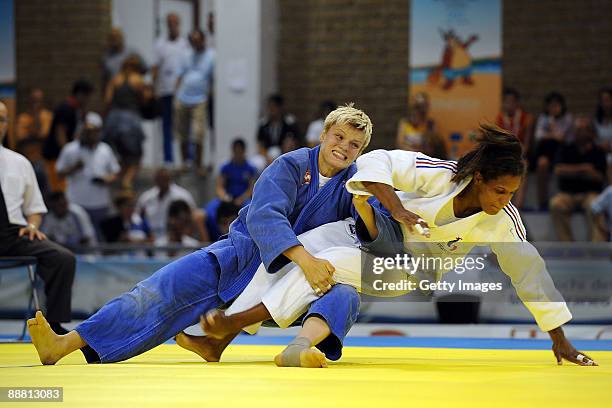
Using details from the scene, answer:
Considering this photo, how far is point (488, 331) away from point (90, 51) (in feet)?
25.4

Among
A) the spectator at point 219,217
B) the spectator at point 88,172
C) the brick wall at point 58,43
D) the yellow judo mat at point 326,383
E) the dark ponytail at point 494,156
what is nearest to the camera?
the yellow judo mat at point 326,383

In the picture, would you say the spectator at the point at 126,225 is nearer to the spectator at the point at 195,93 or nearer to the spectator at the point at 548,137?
the spectator at the point at 195,93

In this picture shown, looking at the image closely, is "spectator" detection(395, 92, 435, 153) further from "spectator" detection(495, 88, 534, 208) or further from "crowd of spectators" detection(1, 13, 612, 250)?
"spectator" detection(495, 88, 534, 208)

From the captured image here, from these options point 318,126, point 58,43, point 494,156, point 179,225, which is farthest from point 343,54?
point 494,156

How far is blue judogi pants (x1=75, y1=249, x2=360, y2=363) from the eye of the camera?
383 cm

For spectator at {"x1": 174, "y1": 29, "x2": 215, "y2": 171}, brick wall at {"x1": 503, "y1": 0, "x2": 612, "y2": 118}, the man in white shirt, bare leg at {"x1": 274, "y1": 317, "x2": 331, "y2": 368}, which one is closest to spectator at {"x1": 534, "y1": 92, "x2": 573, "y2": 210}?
brick wall at {"x1": 503, "y1": 0, "x2": 612, "y2": 118}

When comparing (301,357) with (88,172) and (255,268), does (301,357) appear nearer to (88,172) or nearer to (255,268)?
(255,268)

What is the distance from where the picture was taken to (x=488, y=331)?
6594 mm

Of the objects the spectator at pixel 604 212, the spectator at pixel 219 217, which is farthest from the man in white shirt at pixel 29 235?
the spectator at pixel 604 212

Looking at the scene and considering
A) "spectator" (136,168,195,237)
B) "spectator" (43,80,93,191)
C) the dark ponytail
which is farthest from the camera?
"spectator" (43,80,93,191)

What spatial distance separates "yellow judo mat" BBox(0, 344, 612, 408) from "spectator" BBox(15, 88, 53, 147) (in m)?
6.63

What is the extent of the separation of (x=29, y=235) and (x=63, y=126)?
4629 millimetres

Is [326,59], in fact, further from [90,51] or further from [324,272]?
[324,272]

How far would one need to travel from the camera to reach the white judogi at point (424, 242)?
3.75 m
